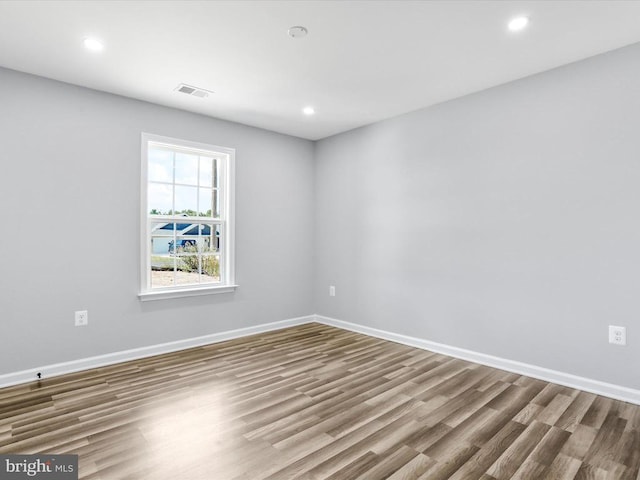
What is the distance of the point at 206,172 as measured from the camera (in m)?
4.20

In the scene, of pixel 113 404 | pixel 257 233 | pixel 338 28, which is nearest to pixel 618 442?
pixel 338 28

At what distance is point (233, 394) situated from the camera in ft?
8.96

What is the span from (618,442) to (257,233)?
12.2ft

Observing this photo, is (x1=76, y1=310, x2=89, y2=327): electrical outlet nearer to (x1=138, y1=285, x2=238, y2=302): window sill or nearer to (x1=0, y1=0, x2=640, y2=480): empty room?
(x1=0, y1=0, x2=640, y2=480): empty room

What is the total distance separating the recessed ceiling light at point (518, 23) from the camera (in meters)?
2.32

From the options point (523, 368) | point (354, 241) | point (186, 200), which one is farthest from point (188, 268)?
point (523, 368)

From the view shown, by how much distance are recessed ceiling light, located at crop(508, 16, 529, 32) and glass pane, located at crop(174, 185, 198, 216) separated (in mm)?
3271

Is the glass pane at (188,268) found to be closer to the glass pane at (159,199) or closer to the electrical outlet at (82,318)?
the glass pane at (159,199)

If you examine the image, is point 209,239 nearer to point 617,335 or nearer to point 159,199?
point 159,199

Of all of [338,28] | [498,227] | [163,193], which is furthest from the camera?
[163,193]

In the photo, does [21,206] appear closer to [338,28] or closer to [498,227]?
[338,28]

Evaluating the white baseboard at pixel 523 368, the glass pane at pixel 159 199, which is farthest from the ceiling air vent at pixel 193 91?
the white baseboard at pixel 523 368

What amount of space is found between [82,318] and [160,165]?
5.44ft

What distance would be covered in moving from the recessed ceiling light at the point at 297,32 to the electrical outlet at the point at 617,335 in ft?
10.0
